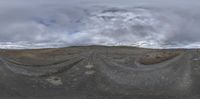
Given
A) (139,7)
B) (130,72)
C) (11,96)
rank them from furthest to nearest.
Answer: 1. (11,96)
2. (130,72)
3. (139,7)

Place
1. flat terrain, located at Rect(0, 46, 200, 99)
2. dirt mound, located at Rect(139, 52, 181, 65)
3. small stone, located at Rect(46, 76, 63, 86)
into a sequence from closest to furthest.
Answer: dirt mound, located at Rect(139, 52, 181, 65) → flat terrain, located at Rect(0, 46, 200, 99) → small stone, located at Rect(46, 76, 63, 86)

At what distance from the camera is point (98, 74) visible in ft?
21.6

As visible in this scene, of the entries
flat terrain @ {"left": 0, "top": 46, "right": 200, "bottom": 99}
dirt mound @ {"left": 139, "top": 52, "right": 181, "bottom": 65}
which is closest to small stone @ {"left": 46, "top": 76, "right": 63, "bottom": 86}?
flat terrain @ {"left": 0, "top": 46, "right": 200, "bottom": 99}

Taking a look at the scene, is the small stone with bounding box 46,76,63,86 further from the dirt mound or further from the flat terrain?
the dirt mound

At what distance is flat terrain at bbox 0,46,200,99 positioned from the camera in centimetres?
628

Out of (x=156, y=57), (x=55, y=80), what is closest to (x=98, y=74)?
(x=55, y=80)

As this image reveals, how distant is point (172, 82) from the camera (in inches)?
258

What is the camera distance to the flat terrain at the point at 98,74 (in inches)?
247

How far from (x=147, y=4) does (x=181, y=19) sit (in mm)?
484

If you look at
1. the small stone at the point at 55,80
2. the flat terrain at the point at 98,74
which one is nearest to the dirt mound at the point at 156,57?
the flat terrain at the point at 98,74

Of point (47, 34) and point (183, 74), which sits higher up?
point (47, 34)

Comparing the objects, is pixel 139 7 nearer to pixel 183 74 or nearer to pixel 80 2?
pixel 80 2

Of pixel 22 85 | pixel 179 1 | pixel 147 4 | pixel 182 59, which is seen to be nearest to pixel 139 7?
pixel 147 4

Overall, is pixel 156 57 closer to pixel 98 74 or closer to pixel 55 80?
pixel 98 74
